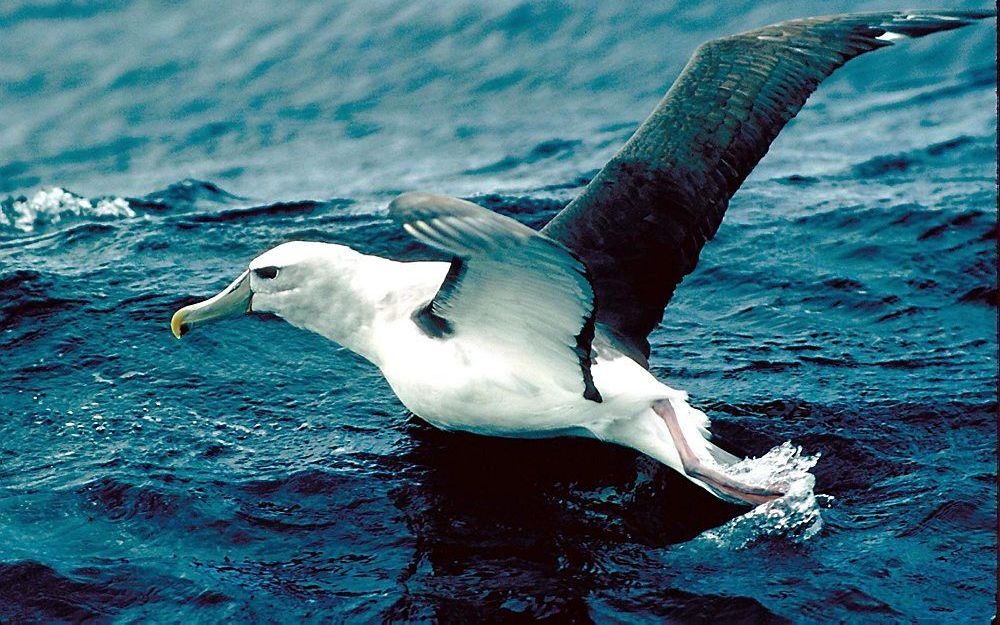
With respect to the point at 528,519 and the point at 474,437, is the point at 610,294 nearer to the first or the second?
the point at 474,437

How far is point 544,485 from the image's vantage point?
200 inches

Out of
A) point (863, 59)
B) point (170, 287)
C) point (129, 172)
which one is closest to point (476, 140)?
point (129, 172)

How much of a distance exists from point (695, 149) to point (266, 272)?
2.16 m

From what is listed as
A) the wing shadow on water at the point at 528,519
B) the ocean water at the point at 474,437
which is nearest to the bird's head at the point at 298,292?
the ocean water at the point at 474,437

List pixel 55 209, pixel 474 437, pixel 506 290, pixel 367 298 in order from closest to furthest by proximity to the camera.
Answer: pixel 506 290 → pixel 367 298 → pixel 474 437 → pixel 55 209

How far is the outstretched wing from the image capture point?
11.9 feet

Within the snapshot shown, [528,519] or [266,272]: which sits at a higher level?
[266,272]

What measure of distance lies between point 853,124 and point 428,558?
9.56 metres

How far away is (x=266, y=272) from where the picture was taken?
562 cm

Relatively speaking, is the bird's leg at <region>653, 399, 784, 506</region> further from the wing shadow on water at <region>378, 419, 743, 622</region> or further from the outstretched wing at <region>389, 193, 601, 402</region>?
the outstretched wing at <region>389, 193, 601, 402</region>

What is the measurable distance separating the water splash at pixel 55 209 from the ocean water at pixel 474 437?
1.5 inches

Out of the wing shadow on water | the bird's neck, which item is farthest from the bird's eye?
the wing shadow on water

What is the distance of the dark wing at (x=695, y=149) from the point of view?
5594 mm

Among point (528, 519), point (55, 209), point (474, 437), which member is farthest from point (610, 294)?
point (55, 209)
